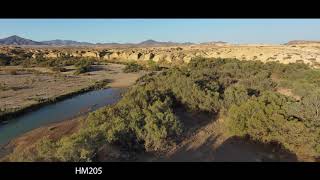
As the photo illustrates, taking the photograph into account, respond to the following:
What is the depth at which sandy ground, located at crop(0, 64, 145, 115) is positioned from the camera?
66.2ft

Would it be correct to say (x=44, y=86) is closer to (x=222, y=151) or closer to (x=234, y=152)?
(x=222, y=151)

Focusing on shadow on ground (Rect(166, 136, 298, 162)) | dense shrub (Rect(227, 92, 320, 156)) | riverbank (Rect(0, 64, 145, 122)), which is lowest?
riverbank (Rect(0, 64, 145, 122))

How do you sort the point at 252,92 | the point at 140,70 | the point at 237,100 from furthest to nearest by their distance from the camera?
the point at 140,70 < the point at 252,92 < the point at 237,100

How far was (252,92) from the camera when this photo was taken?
52.1ft

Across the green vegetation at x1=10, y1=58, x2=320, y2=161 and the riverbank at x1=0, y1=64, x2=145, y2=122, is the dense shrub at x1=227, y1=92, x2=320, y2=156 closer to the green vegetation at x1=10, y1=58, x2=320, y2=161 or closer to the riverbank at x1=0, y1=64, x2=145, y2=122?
the green vegetation at x1=10, y1=58, x2=320, y2=161

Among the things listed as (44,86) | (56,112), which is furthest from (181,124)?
(44,86)

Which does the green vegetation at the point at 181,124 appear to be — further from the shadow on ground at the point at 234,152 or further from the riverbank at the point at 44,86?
the riverbank at the point at 44,86

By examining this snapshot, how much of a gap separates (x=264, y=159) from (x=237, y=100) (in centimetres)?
484

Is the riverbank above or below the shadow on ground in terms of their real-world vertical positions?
below

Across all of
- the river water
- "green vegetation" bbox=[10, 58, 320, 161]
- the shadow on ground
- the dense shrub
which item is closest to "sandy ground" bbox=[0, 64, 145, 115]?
the river water

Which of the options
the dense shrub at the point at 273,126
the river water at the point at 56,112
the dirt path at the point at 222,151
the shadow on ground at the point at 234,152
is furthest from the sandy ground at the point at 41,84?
the dense shrub at the point at 273,126
